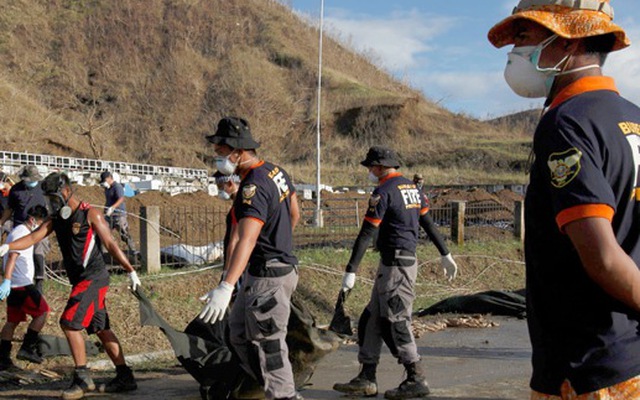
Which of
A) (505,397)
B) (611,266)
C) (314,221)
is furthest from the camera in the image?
(314,221)

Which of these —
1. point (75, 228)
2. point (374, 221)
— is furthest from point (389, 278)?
point (75, 228)

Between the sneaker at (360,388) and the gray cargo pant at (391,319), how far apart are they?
0.18m

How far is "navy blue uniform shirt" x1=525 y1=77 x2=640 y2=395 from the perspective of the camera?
6.64 ft

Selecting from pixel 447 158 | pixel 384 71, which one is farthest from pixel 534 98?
pixel 384 71

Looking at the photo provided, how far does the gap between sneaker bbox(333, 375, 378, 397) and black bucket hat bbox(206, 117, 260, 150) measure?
2258 mm

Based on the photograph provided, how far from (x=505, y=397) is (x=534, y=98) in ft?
14.2

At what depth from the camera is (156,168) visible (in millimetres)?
34375

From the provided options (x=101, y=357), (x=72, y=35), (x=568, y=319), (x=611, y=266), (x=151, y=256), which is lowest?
(x=101, y=357)

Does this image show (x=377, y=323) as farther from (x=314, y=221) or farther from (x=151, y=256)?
(x=314, y=221)

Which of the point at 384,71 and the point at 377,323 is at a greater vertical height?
the point at 384,71

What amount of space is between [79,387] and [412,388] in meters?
2.76

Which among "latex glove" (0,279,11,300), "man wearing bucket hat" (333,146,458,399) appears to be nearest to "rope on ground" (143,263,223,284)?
"latex glove" (0,279,11,300)

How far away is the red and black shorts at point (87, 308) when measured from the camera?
6297 millimetres

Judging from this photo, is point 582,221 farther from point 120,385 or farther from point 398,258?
point 120,385
